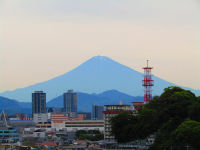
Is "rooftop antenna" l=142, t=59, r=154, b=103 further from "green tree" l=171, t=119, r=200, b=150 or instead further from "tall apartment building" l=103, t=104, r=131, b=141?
"green tree" l=171, t=119, r=200, b=150

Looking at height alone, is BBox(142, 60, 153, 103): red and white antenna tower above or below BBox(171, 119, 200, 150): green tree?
above

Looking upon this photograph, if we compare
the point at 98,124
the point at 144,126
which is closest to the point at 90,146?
the point at 144,126

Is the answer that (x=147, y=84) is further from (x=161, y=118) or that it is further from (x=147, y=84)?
(x=161, y=118)

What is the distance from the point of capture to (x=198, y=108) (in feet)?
133

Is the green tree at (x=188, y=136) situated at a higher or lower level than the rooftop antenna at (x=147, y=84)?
lower

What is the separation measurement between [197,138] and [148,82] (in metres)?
32.3

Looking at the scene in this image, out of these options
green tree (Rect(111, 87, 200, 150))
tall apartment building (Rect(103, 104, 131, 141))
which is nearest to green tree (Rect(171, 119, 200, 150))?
A: green tree (Rect(111, 87, 200, 150))

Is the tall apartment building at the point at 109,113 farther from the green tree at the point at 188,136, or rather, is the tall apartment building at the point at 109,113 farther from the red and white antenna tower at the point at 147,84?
the green tree at the point at 188,136

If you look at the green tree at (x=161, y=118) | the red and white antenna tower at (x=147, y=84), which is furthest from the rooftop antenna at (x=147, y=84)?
the green tree at (x=161, y=118)

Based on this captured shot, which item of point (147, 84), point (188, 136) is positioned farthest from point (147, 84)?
point (188, 136)

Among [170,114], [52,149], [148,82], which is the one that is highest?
[148,82]

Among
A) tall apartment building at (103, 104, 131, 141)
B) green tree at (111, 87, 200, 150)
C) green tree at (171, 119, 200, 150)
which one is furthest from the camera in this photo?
tall apartment building at (103, 104, 131, 141)

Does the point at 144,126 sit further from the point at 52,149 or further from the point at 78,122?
the point at 78,122

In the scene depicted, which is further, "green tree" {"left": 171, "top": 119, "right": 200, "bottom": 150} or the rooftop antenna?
the rooftop antenna
